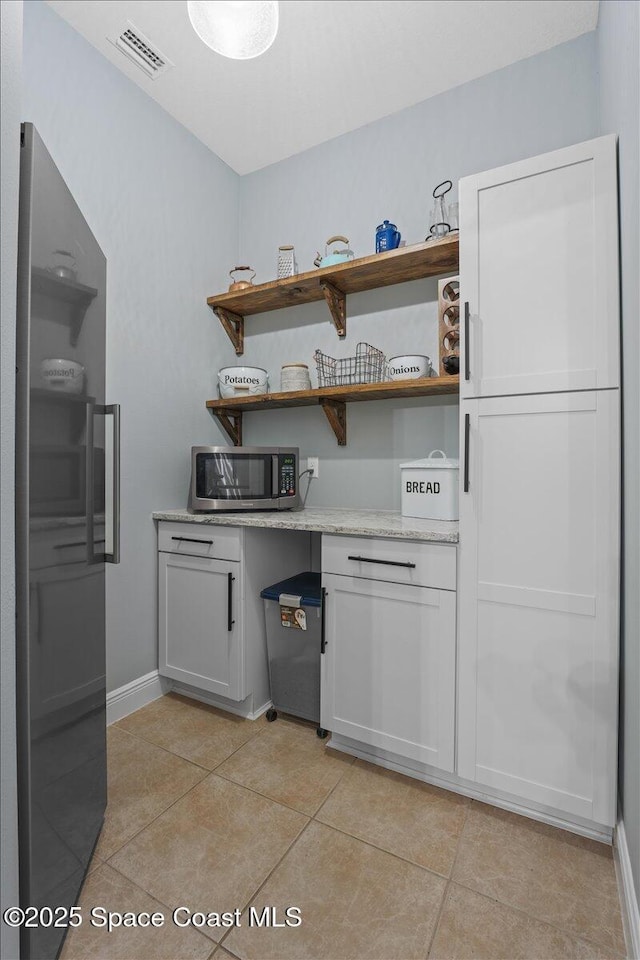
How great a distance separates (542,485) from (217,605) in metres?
1.40

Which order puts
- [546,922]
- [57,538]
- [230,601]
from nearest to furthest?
[57,538] < [546,922] < [230,601]

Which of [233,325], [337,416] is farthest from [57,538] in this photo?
[233,325]

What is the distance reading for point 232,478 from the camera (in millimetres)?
2172

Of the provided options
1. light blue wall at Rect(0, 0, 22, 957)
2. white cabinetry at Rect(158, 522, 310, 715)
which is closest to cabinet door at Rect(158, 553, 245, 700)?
white cabinetry at Rect(158, 522, 310, 715)

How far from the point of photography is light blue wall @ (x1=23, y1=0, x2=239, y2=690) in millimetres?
1892

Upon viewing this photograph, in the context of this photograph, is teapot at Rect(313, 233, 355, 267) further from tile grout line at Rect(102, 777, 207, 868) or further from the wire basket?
tile grout line at Rect(102, 777, 207, 868)

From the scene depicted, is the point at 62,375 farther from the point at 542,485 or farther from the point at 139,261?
the point at 139,261

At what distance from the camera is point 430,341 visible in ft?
7.38

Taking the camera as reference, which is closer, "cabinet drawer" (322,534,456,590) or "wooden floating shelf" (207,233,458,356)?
"cabinet drawer" (322,534,456,590)

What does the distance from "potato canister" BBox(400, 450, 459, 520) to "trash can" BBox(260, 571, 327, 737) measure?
0.56 metres

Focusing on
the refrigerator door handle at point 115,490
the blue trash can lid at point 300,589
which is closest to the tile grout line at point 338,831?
the blue trash can lid at point 300,589

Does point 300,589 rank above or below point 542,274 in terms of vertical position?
below

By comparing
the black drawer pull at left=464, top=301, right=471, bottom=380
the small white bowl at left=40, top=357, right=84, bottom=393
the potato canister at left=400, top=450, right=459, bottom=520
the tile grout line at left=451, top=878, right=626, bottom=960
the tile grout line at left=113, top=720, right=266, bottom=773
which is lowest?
the tile grout line at left=451, top=878, right=626, bottom=960

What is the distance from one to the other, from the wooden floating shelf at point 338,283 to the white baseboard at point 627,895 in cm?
206
